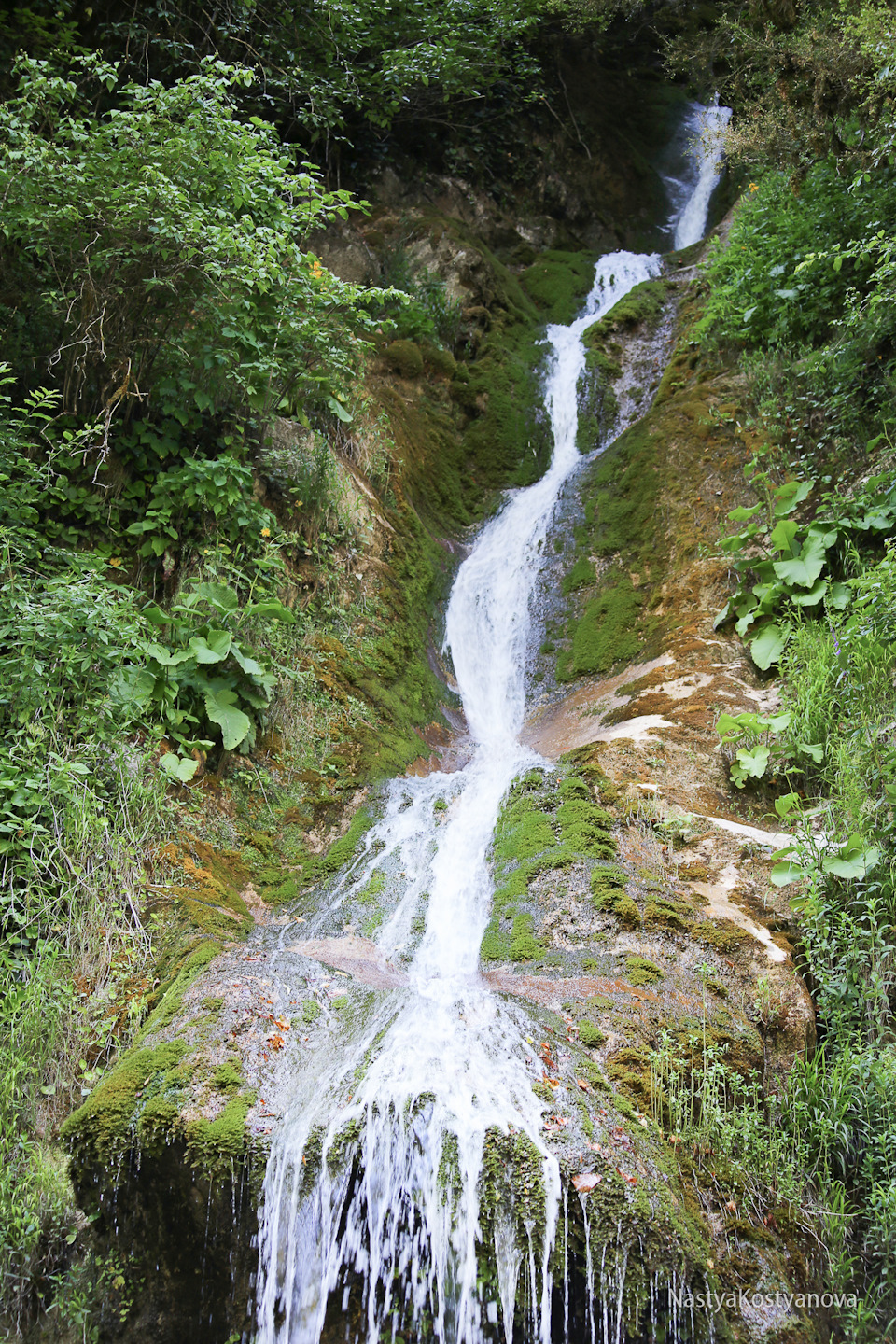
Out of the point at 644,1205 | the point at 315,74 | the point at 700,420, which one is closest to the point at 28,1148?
the point at 644,1205

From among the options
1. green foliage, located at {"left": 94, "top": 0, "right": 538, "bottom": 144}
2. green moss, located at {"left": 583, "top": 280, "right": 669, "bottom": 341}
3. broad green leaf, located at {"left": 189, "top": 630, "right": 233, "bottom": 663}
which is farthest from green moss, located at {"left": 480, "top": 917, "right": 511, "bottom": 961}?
green moss, located at {"left": 583, "top": 280, "right": 669, "bottom": 341}

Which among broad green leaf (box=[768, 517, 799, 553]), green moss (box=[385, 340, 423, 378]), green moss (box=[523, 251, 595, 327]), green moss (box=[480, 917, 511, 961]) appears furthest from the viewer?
green moss (box=[523, 251, 595, 327])

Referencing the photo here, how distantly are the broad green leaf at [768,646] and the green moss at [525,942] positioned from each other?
2.56 meters

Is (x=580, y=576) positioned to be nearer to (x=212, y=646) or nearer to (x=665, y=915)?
(x=212, y=646)

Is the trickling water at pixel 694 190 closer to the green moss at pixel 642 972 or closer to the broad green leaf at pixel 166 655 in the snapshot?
the broad green leaf at pixel 166 655

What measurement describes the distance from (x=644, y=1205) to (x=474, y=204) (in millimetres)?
14179

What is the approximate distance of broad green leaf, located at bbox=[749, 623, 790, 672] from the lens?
585 centimetres

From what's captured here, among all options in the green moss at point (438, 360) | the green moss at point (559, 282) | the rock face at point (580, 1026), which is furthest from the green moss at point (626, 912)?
the green moss at point (559, 282)

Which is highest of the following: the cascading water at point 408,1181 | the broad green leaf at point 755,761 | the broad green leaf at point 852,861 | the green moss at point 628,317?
the green moss at point 628,317

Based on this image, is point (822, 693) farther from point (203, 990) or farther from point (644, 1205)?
point (203, 990)

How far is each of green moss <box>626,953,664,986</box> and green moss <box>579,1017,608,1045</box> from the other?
40 centimetres

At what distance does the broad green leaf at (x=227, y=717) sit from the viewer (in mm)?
5152

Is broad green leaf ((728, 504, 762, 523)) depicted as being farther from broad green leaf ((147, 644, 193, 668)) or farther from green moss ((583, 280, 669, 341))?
green moss ((583, 280, 669, 341))

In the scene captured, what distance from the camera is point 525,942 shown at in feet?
14.9
